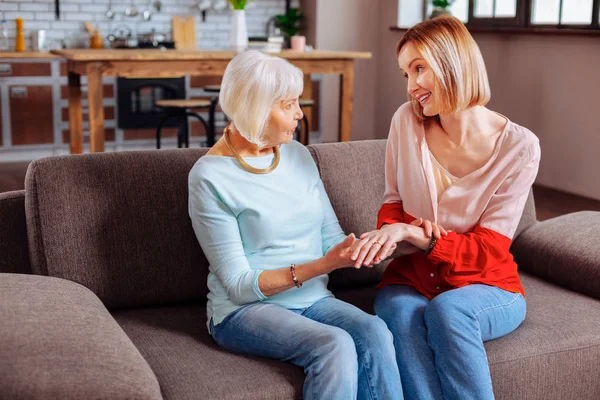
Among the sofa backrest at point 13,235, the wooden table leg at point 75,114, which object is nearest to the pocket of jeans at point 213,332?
the sofa backrest at point 13,235

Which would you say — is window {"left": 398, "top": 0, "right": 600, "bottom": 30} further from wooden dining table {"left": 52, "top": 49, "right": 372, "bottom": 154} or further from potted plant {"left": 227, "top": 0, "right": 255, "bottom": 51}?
potted plant {"left": 227, "top": 0, "right": 255, "bottom": 51}

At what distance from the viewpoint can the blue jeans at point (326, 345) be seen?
1675 millimetres

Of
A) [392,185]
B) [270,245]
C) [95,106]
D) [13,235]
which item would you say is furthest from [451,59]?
[95,106]

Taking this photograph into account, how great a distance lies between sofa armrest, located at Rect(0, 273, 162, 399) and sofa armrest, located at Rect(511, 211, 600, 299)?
1.34m

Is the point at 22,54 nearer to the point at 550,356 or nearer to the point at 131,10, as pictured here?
the point at 131,10

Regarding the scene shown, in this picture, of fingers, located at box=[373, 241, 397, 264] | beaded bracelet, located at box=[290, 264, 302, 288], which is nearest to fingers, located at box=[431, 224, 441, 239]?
fingers, located at box=[373, 241, 397, 264]

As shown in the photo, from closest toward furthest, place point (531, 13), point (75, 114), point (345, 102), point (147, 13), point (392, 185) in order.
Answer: point (392, 185) < point (75, 114) < point (345, 102) < point (531, 13) < point (147, 13)

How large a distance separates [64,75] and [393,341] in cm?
534

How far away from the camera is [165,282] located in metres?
2.13

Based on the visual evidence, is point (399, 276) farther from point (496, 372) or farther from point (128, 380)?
point (128, 380)

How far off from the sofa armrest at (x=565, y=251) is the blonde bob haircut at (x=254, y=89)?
40.0 inches

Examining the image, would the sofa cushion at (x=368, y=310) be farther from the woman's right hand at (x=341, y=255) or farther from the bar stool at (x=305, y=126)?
the bar stool at (x=305, y=126)

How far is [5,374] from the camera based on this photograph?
143 cm

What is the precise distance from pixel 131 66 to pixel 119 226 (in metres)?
2.85
